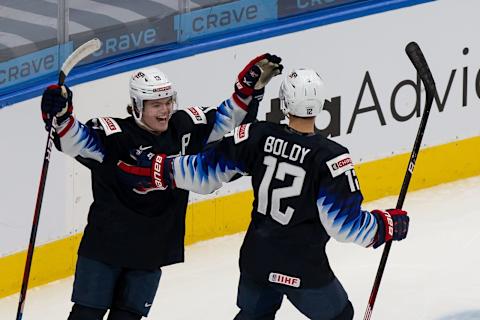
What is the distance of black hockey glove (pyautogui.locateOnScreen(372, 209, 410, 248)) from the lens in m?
5.54

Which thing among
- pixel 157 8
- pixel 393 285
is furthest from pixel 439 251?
pixel 157 8

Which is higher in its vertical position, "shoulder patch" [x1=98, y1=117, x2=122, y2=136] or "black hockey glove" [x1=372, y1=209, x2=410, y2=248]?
"shoulder patch" [x1=98, y1=117, x2=122, y2=136]

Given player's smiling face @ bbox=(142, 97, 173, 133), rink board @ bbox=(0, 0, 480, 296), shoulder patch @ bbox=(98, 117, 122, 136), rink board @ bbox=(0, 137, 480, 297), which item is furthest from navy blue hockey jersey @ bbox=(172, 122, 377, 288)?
rink board @ bbox=(0, 137, 480, 297)

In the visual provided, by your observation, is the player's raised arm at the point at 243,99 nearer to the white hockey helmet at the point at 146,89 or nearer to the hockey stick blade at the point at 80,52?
the white hockey helmet at the point at 146,89

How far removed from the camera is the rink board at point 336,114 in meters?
7.05

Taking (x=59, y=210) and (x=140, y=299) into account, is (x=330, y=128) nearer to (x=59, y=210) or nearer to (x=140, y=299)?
(x=59, y=210)

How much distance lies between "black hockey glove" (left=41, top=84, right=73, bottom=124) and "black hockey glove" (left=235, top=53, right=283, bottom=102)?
0.71 metres

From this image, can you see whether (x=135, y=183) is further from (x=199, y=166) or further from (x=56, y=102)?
(x=56, y=102)

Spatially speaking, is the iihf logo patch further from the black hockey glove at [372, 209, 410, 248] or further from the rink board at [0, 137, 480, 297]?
the rink board at [0, 137, 480, 297]

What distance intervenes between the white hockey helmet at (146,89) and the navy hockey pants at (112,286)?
578mm

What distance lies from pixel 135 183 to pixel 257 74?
642mm

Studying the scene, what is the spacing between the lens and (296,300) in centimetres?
565

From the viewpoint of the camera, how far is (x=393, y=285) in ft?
24.0

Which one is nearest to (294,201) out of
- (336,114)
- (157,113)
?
(157,113)
